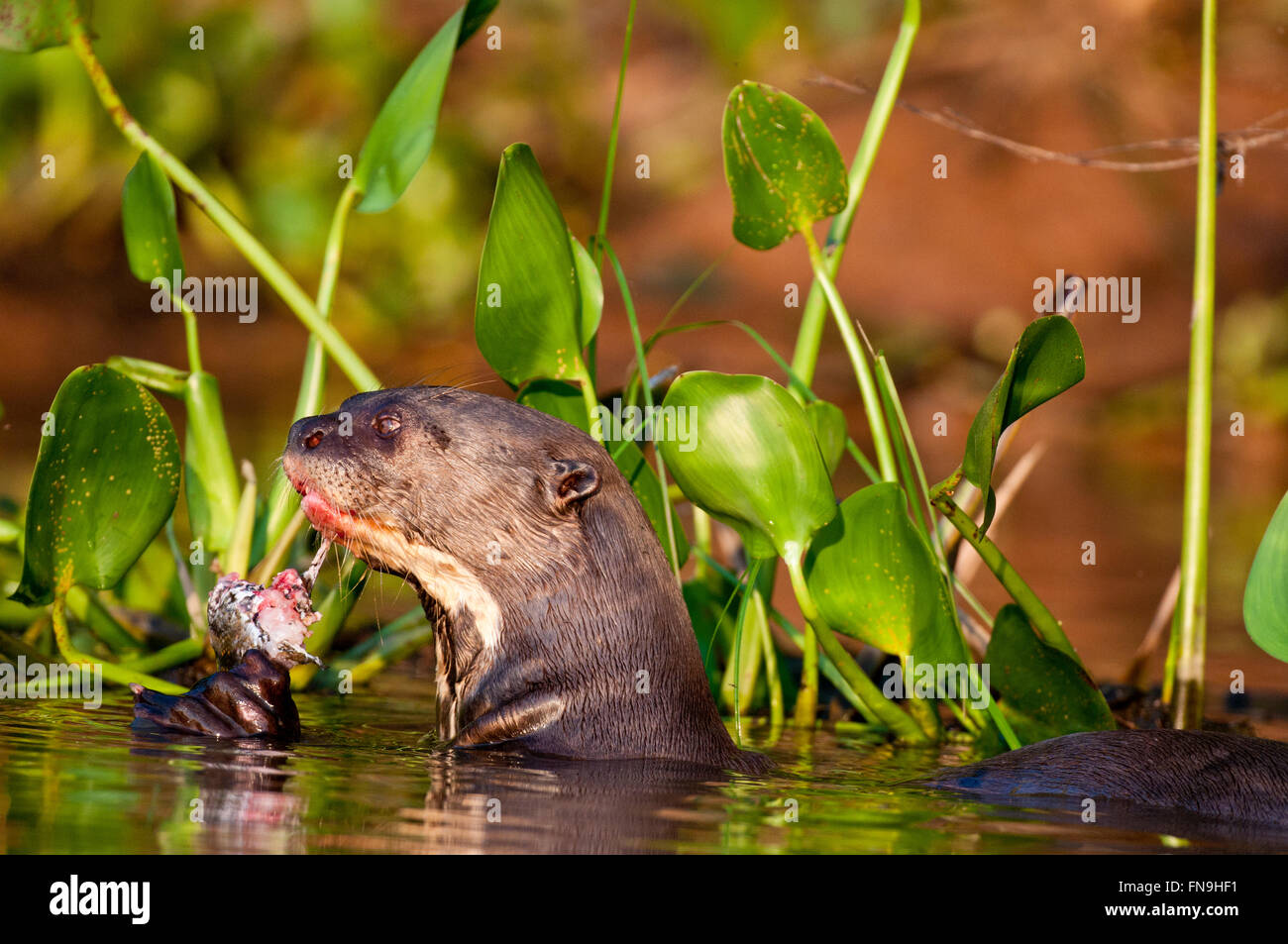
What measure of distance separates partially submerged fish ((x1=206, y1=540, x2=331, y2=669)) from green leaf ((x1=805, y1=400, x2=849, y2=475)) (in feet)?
3.84

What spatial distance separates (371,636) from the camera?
13.9 feet

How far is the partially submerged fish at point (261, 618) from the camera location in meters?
3.00

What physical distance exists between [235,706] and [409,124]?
1.49 m

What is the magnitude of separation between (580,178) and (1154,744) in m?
10.7

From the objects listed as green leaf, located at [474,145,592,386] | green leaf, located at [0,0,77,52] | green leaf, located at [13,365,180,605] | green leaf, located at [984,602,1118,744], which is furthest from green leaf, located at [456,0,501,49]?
green leaf, located at [984,602,1118,744]

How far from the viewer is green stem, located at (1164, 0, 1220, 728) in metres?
3.51

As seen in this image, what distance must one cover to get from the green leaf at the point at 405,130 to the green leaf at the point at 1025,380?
1.48 meters

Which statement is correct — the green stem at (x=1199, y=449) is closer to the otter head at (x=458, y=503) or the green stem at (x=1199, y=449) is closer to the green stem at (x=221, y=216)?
the otter head at (x=458, y=503)

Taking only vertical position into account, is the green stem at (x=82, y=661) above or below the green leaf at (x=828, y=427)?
below

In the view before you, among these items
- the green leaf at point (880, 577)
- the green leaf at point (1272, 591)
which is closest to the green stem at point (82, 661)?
the green leaf at point (880, 577)

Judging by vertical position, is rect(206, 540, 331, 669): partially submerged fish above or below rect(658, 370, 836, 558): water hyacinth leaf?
below

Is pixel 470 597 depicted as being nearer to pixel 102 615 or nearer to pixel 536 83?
pixel 102 615

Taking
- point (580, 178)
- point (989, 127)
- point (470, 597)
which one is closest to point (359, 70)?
point (580, 178)

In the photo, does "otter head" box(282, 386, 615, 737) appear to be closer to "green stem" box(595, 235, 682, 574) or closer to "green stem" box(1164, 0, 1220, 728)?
"green stem" box(595, 235, 682, 574)
